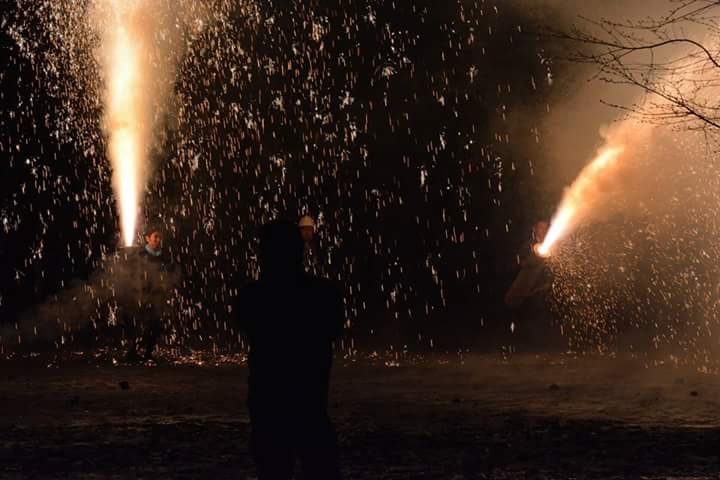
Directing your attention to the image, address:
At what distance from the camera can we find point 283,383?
→ 5.32 m

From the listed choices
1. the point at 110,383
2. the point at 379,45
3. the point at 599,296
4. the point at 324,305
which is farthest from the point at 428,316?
the point at 324,305

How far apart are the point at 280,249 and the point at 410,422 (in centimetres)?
516

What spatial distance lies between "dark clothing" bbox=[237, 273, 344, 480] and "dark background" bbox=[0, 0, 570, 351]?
14179 millimetres

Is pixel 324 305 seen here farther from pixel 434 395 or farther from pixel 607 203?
pixel 607 203

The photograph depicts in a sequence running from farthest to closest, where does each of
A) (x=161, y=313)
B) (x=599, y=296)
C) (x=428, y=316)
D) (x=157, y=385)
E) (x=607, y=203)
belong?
(x=428, y=316) < (x=599, y=296) < (x=607, y=203) < (x=161, y=313) < (x=157, y=385)

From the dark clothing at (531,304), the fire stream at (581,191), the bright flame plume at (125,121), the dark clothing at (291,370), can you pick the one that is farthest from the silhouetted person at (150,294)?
the dark clothing at (291,370)

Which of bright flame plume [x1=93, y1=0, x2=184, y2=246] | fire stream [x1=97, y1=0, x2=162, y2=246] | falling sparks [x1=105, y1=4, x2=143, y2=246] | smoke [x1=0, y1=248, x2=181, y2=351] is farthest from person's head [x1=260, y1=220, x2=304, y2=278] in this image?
falling sparks [x1=105, y1=4, x2=143, y2=246]

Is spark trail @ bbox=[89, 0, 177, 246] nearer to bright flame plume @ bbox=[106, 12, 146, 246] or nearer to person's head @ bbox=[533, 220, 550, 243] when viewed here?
bright flame plume @ bbox=[106, 12, 146, 246]

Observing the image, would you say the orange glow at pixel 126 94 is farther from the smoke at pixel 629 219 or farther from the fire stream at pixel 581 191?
the fire stream at pixel 581 191

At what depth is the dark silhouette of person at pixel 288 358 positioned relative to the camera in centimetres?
527

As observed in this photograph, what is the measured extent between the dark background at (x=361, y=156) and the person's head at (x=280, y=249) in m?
14.2

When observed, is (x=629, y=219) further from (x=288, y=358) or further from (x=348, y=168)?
(x=288, y=358)

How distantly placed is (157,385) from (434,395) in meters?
3.39

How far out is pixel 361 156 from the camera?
904 inches
